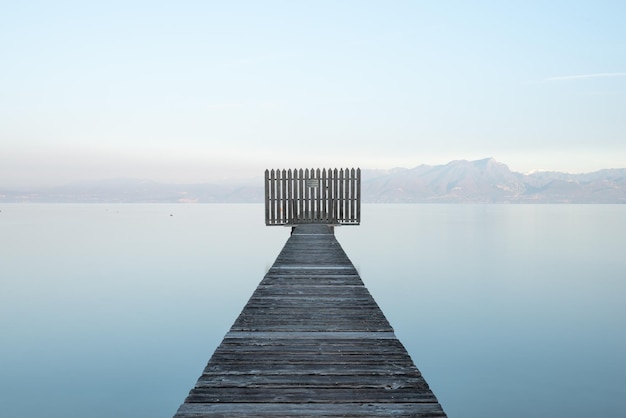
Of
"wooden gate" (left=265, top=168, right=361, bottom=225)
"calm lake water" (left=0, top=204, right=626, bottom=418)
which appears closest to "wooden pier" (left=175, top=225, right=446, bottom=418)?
"calm lake water" (left=0, top=204, right=626, bottom=418)

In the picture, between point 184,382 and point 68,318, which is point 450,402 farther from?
point 68,318

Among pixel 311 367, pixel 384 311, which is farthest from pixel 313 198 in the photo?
pixel 311 367

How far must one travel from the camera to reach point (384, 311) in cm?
1741

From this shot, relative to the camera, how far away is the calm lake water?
9938 mm

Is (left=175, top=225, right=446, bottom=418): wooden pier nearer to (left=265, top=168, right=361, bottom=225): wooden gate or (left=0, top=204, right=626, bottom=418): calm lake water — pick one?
(left=0, top=204, right=626, bottom=418): calm lake water

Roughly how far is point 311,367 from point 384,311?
44.4 ft

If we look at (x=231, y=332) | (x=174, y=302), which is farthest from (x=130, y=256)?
(x=231, y=332)

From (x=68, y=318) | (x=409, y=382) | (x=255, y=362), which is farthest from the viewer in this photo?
(x=68, y=318)

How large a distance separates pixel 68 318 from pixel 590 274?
2785cm

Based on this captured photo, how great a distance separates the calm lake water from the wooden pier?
4.99 m

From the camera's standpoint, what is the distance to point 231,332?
5715 millimetres

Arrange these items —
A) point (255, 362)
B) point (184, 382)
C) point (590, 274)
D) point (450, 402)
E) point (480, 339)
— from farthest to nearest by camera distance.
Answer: point (590, 274)
point (480, 339)
point (184, 382)
point (450, 402)
point (255, 362)

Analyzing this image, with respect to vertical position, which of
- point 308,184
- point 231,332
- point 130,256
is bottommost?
point 130,256

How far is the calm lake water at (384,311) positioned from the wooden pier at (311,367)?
499cm
